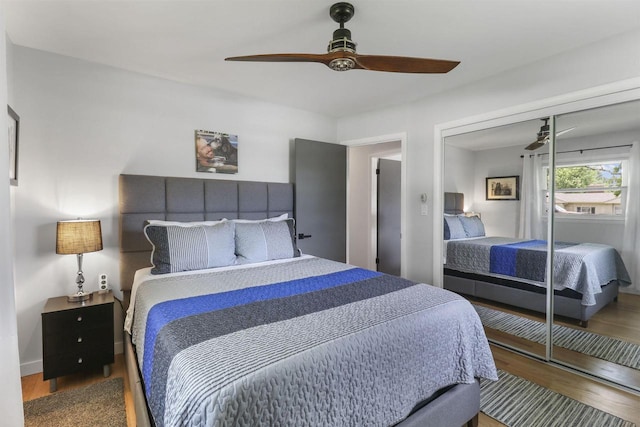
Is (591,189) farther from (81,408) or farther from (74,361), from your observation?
(74,361)

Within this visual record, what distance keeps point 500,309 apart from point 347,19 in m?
2.91

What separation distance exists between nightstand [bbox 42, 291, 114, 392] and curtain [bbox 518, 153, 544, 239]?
136 inches

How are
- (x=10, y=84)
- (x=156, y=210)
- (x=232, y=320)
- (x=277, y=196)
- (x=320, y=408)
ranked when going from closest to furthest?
(x=320, y=408)
(x=232, y=320)
(x=10, y=84)
(x=156, y=210)
(x=277, y=196)

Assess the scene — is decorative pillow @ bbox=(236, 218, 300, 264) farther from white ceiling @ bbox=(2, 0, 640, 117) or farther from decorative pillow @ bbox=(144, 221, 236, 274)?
white ceiling @ bbox=(2, 0, 640, 117)

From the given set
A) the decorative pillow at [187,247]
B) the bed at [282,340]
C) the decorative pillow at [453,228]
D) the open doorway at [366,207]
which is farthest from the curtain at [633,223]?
the decorative pillow at [187,247]

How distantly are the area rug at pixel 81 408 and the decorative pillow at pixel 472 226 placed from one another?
3.16 meters

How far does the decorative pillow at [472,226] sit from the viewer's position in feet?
10.1

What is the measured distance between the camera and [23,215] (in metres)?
2.34

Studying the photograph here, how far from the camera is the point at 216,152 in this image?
3221 millimetres

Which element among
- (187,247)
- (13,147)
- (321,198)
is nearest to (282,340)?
Result: (187,247)

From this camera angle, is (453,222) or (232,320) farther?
(453,222)

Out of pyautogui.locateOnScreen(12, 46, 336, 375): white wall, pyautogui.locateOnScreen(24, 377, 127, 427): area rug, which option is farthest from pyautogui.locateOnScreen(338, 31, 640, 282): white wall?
pyautogui.locateOnScreen(24, 377, 127, 427): area rug

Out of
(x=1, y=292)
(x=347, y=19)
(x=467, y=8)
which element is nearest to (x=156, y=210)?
(x=1, y=292)

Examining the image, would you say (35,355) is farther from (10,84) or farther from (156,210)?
(10,84)
